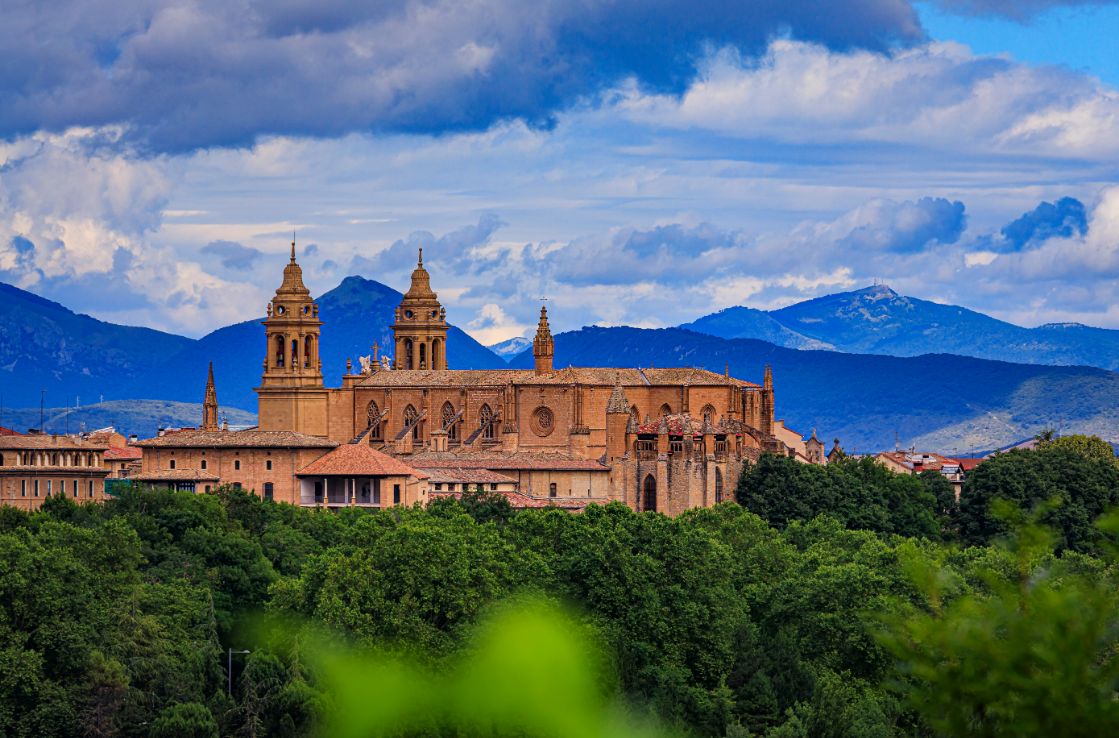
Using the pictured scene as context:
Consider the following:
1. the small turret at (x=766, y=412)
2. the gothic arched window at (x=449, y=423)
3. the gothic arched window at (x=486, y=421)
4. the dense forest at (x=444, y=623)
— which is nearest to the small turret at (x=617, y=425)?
the gothic arched window at (x=486, y=421)

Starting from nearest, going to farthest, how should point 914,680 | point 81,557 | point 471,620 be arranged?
1. point 914,680
2. point 471,620
3. point 81,557

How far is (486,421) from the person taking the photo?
141750 millimetres

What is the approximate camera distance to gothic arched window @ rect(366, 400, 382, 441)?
144m

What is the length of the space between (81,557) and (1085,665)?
63746 millimetres

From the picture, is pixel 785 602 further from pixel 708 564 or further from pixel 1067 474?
pixel 1067 474

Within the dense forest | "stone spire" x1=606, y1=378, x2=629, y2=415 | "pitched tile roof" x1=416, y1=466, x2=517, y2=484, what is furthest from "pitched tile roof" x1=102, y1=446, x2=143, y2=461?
the dense forest

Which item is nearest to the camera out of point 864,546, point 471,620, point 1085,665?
point 1085,665

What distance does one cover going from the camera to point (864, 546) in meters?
95.8

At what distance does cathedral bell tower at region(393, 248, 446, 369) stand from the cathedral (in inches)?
401

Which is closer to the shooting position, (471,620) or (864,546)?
(471,620)

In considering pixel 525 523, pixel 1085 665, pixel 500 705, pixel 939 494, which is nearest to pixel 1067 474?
pixel 939 494

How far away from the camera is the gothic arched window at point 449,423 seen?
143 meters

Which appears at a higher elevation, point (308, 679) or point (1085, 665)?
point (1085, 665)

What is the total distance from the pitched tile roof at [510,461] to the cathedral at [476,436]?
0.28ft
